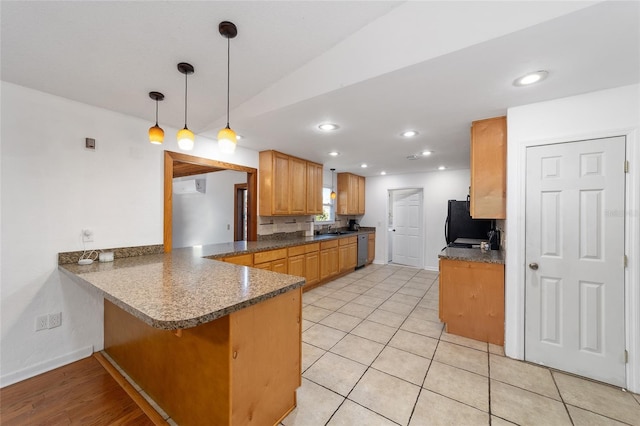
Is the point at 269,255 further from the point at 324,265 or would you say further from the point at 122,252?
the point at 122,252

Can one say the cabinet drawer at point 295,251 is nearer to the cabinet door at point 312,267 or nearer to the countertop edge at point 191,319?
the cabinet door at point 312,267

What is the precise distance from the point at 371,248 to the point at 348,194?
1.56 meters

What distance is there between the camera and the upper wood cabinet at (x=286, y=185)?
3.91 metres

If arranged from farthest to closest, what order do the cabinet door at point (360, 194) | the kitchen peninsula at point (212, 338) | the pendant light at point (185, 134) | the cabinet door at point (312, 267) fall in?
1. the cabinet door at point (360, 194)
2. the cabinet door at point (312, 267)
3. the pendant light at point (185, 134)
4. the kitchen peninsula at point (212, 338)

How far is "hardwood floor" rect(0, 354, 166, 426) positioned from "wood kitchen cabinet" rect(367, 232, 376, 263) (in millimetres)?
5142

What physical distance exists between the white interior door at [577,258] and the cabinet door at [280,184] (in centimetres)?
312

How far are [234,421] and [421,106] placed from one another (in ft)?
8.72

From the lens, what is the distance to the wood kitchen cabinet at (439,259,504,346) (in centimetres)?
249

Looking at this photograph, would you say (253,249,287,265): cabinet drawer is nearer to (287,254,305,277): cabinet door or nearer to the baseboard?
(287,254,305,277): cabinet door

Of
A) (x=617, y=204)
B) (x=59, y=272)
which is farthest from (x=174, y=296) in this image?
(x=617, y=204)

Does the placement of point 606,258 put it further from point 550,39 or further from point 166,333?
point 166,333

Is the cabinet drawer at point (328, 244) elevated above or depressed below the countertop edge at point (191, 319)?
below

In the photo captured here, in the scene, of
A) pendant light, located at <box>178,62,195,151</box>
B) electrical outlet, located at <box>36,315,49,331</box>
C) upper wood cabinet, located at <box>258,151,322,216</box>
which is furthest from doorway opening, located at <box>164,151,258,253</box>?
pendant light, located at <box>178,62,195,151</box>

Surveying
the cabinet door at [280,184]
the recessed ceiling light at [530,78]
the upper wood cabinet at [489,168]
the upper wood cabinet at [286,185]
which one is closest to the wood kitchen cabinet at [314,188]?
the upper wood cabinet at [286,185]
